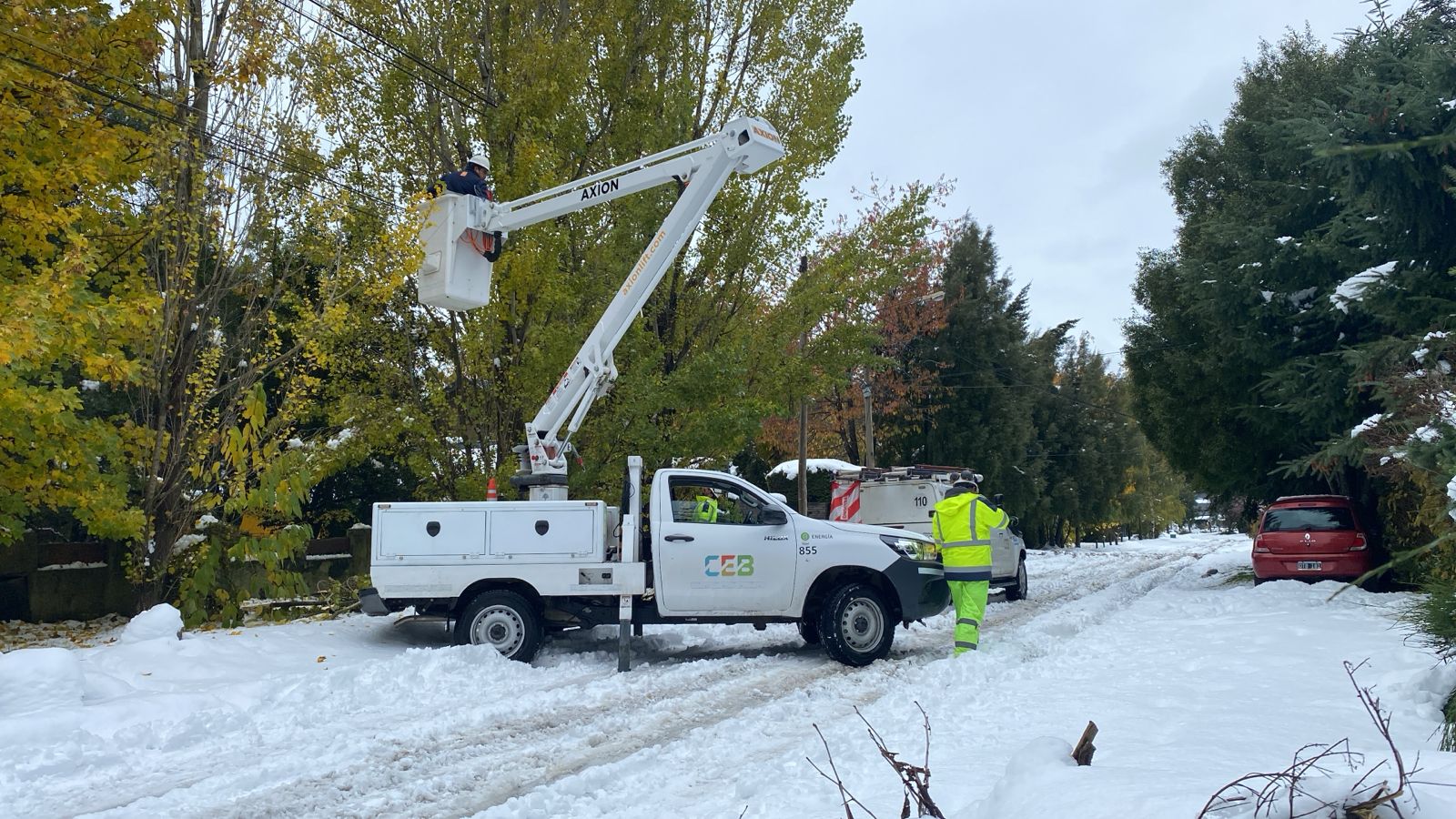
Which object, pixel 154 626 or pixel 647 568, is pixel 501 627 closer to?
pixel 647 568

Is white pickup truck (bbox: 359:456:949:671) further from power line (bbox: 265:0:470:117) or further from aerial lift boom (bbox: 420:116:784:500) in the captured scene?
power line (bbox: 265:0:470:117)

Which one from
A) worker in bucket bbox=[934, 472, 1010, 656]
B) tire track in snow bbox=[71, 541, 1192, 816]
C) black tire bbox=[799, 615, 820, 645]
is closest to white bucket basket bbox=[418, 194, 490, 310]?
tire track in snow bbox=[71, 541, 1192, 816]

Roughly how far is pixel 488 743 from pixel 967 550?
5528mm

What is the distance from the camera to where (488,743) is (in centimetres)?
654

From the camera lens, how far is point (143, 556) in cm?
1159

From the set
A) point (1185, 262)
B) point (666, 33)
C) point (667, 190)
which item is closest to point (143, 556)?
point (667, 190)

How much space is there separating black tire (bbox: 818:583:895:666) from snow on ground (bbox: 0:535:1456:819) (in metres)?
0.25

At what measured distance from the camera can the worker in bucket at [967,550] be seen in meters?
9.97

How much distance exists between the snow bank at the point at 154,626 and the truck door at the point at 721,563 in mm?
4513

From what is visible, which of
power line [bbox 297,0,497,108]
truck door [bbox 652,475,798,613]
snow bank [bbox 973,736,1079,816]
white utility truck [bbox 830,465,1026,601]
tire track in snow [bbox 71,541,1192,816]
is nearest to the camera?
snow bank [bbox 973,736,1079,816]

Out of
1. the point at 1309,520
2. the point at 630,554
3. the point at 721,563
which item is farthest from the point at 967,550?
the point at 1309,520

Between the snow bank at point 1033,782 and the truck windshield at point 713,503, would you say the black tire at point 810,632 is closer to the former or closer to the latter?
the truck windshield at point 713,503

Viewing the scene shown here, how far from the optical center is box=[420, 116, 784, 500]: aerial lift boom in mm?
10820

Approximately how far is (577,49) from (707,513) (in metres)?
7.85
